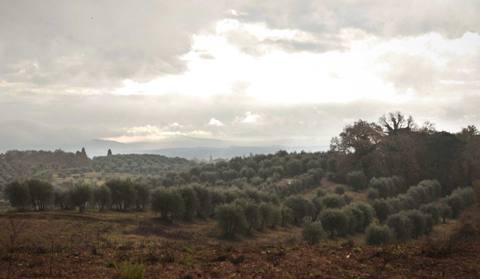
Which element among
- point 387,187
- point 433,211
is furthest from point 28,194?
point 387,187

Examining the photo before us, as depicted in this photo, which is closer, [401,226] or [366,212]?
[401,226]

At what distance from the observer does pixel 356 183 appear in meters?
134

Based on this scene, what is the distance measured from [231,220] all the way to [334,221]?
2247cm

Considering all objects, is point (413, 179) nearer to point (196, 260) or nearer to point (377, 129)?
point (377, 129)

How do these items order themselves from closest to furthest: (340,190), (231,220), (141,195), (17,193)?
(231,220), (17,193), (141,195), (340,190)

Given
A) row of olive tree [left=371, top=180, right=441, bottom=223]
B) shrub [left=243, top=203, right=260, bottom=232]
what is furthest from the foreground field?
row of olive tree [left=371, top=180, right=441, bottom=223]

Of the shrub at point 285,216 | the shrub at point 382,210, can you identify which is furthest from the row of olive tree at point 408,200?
the shrub at point 285,216

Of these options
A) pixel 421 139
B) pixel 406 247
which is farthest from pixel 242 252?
pixel 421 139

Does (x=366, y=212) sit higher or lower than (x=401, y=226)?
higher

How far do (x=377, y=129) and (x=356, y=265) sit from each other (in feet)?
402

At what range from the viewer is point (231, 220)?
269 feet

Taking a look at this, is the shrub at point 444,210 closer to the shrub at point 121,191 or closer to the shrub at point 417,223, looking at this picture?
the shrub at point 417,223

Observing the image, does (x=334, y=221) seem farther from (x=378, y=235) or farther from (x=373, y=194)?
(x=373, y=194)

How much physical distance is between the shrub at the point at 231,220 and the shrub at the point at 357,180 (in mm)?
64277
